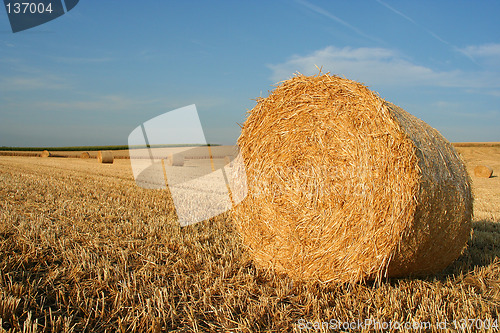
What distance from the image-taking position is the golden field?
2.55 metres

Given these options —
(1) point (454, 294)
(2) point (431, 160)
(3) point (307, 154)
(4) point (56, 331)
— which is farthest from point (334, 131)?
(4) point (56, 331)

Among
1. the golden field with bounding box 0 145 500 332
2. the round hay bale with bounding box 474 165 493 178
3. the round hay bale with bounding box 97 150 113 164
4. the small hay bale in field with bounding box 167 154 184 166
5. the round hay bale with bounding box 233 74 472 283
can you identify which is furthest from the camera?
the round hay bale with bounding box 97 150 113 164

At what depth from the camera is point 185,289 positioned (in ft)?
9.98

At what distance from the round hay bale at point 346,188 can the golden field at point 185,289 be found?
253 mm

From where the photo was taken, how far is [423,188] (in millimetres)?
3002

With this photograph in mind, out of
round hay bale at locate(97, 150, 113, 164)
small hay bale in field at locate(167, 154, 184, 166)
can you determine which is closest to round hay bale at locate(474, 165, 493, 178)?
small hay bale in field at locate(167, 154, 184, 166)

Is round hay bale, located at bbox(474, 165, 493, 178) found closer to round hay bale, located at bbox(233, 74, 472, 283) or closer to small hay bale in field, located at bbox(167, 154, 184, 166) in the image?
round hay bale, located at bbox(233, 74, 472, 283)

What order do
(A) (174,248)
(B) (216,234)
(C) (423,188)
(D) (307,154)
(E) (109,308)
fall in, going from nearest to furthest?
1. (E) (109,308)
2. (C) (423,188)
3. (D) (307,154)
4. (A) (174,248)
5. (B) (216,234)

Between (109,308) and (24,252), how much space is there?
4.94 ft

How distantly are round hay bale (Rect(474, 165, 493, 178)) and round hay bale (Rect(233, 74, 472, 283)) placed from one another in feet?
46.8

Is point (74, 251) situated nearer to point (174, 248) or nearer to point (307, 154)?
point (174, 248)

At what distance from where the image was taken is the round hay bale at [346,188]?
10.0ft

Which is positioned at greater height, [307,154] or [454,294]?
[307,154]

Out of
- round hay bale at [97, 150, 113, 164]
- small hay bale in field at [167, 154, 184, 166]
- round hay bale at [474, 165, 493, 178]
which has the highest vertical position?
round hay bale at [97, 150, 113, 164]
